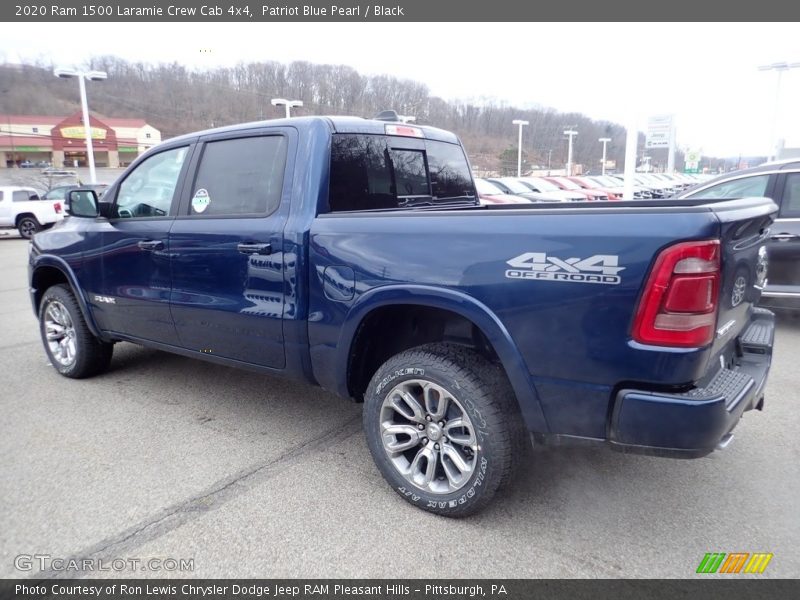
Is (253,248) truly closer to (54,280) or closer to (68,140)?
(54,280)

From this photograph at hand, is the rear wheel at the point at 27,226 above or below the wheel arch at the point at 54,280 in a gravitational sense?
below

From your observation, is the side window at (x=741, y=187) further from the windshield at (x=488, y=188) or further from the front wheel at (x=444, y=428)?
the windshield at (x=488, y=188)

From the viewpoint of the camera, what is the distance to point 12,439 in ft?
11.7

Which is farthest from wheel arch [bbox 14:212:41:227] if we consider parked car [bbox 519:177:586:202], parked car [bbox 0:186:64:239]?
parked car [bbox 519:177:586:202]

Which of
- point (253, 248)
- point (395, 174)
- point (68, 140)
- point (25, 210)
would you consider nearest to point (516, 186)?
point (25, 210)

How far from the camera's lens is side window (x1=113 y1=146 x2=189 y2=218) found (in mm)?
3838

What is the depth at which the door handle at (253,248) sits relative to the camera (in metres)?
3.13

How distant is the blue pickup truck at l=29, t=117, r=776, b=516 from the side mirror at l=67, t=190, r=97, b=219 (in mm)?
12

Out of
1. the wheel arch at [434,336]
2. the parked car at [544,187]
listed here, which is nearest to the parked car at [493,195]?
the parked car at [544,187]

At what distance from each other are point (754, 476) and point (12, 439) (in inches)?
173

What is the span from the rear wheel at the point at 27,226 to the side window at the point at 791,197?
20.5 m

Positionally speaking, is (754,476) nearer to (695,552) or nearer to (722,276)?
(695,552)

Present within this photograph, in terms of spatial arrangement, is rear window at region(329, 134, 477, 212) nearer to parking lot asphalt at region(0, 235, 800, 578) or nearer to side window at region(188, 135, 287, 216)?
side window at region(188, 135, 287, 216)
